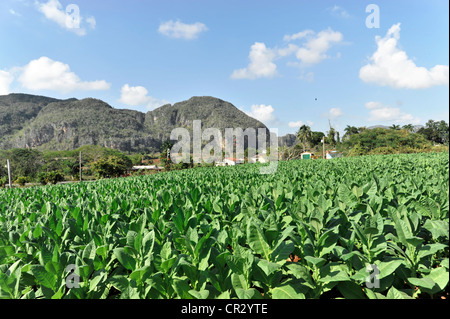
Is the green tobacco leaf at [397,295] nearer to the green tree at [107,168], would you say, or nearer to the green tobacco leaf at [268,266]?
the green tobacco leaf at [268,266]

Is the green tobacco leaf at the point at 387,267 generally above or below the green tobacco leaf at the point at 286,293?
above

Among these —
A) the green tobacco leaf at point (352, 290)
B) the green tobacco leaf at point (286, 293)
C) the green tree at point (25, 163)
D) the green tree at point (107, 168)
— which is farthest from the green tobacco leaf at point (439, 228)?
the green tree at point (25, 163)

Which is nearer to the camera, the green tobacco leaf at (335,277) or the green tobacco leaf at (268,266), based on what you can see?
the green tobacco leaf at (268,266)

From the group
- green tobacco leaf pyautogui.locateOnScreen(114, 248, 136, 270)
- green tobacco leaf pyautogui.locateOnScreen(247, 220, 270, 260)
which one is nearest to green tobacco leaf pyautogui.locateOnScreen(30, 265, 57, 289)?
green tobacco leaf pyautogui.locateOnScreen(114, 248, 136, 270)

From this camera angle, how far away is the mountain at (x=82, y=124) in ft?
378

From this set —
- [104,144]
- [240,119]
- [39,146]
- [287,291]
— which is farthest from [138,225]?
[39,146]

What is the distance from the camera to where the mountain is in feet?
378

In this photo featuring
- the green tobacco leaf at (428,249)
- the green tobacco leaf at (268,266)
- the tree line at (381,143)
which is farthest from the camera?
the tree line at (381,143)

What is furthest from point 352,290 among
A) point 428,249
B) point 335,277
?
point 428,249

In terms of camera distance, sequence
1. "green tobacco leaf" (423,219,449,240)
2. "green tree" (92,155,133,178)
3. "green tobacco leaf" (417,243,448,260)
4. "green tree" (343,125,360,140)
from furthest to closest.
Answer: "green tree" (343,125,360,140)
"green tree" (92,155,133,178)
"green tobacco leaf" (423,219,449,240)
"green tobacco leaf" (417,243,448,260)

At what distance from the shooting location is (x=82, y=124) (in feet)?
418

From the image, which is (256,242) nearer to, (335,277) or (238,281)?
(238,281)

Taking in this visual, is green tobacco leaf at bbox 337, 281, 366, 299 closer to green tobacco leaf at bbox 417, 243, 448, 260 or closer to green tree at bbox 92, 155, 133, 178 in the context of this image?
green tobacco leaf at bbox 417, 243, 448, 260
